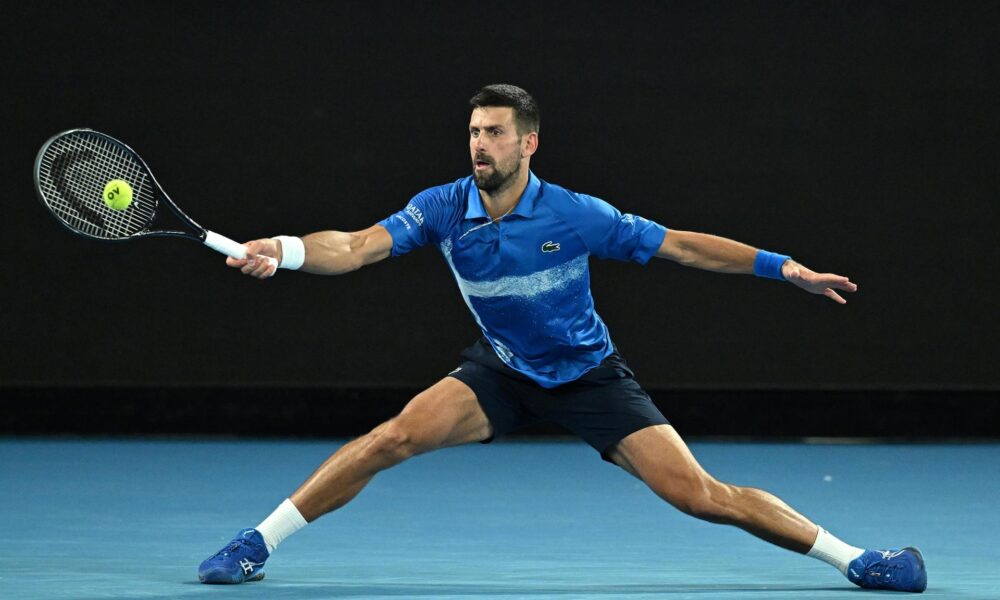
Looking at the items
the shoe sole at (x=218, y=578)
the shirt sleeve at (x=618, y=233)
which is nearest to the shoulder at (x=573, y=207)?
the shirt sleeve at (x=618, y=233)

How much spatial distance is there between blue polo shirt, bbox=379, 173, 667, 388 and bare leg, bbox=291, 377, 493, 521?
32cm

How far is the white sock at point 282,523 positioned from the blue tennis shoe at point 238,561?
0.03 meters

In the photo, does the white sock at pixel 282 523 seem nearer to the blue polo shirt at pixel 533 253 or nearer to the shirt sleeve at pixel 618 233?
the blue polo shirt at pixel 533 253

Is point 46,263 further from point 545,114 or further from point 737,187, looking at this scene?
point 737,187

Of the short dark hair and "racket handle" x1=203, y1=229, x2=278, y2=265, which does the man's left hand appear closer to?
the short dark hair

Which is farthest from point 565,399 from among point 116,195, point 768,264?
point 116,195

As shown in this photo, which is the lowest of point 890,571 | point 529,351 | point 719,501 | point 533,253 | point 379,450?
point 890,571

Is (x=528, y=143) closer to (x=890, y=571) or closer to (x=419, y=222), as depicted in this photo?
(x=419, y=222)

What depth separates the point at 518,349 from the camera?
16.4ft

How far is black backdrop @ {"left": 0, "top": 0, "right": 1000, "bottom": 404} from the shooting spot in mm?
9422

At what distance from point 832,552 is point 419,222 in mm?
1621

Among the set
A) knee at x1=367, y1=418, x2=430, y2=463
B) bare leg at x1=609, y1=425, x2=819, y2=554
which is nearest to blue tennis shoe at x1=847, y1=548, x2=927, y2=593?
bare leg at x1=609, y1=425, x2=819, y2=554

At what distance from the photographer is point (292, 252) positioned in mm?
4434

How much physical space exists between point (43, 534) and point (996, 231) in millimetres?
6179
